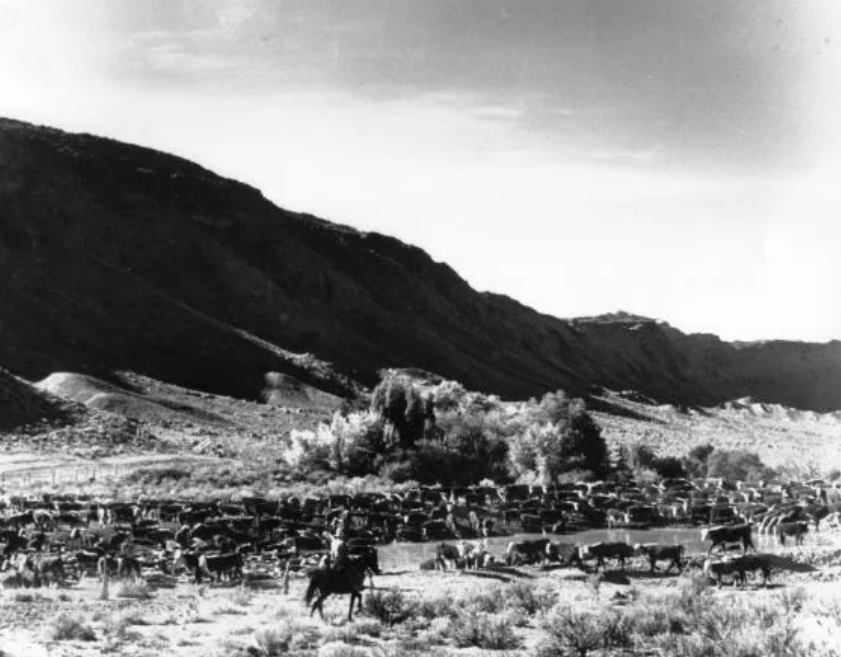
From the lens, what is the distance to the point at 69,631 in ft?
52.1

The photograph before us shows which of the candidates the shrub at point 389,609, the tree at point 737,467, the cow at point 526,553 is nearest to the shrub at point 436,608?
the shrub at point 389,609

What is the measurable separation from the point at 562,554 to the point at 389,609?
10.1 meters

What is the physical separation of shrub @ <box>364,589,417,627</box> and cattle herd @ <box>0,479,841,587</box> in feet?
4.67

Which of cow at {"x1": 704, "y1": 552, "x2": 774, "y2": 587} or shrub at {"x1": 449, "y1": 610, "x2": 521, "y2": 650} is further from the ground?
cow at {"x1": 704, "y1": 552, "x2": 774, "y2": 587}

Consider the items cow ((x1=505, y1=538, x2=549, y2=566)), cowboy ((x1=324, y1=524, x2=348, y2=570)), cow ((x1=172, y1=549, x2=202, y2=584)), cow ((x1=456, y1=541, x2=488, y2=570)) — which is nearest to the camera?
cowboy ((x1=324, y1=524, x2=348, y2=570))

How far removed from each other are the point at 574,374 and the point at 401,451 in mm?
102095

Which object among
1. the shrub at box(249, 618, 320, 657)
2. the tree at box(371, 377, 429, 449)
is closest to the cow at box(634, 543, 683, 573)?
the shrub at box(249, 618, 320, 657)

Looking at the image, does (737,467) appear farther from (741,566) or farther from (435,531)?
(741,566)

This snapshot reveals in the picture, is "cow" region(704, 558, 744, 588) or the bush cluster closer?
"cow" region(704, 558, 744, 588)

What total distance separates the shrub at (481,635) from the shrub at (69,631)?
226 inches

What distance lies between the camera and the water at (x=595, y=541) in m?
30.4

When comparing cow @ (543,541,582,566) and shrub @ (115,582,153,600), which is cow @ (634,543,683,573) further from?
shrub @ (115,582,153,600)

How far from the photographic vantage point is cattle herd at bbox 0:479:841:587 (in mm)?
25000

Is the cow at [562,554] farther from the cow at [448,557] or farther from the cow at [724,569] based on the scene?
the cow at [724,569]
